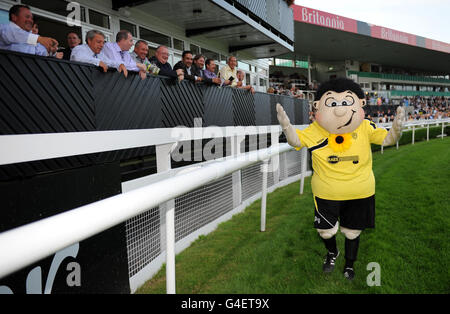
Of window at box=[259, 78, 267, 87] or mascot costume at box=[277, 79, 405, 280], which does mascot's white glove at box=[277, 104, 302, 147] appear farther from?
window at box=[259, 78, 267, 87]

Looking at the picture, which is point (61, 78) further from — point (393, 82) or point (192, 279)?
point (393, 82)

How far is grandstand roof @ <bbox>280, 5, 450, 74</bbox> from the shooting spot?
23.8 metres

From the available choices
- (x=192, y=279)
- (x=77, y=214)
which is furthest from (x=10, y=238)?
(x=192, y=279)

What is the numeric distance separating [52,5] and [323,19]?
68.8 ft

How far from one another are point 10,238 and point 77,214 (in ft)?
0.78

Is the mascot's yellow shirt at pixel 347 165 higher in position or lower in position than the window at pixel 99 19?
lower

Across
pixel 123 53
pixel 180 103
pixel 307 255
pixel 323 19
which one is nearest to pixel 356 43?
pixel 323 19

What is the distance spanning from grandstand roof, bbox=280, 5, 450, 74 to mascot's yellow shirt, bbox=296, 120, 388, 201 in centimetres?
2121

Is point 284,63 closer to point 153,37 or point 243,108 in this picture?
point 153,37

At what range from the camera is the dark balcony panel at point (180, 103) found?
513cm

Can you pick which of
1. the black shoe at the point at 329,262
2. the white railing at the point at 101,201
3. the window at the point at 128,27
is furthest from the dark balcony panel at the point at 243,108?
the black shoe at the point at 329,262

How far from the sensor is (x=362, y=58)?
120 ft

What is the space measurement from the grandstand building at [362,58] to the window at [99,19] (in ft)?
53.5

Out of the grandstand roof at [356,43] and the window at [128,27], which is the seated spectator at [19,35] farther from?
the grandstand roof at [356,43]
